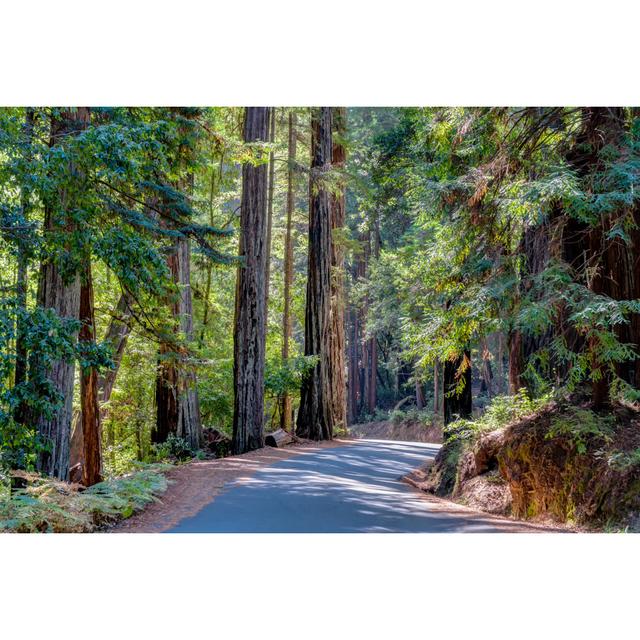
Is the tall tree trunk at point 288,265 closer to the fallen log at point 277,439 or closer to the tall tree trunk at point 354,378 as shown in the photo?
the fallen log at point 277,439

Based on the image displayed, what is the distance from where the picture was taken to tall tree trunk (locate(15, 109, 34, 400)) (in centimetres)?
554

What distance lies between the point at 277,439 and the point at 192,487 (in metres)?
6.09

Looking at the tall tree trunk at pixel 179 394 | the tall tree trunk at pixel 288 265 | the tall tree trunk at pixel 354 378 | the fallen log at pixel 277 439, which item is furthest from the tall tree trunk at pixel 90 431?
the tall tree trunk at pixel 354 378

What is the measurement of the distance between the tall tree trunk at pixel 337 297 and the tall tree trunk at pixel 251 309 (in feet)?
12.6

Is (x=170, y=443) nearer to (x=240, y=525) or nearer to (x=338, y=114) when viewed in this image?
(x=240, y=525)

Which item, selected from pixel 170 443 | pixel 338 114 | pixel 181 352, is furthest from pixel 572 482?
pixel 338 114

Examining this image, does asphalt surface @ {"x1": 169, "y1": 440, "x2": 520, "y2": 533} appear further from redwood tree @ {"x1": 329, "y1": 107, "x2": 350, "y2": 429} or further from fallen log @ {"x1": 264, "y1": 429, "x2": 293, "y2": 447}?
redwood tree @ {"x1": 329, "y1": 107, "x2": 350, "y2": 429}

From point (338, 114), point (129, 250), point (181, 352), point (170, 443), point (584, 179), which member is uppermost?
point (338, 114)

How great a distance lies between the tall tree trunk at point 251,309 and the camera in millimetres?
12867

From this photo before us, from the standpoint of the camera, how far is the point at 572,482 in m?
6.33

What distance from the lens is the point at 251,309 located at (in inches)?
512

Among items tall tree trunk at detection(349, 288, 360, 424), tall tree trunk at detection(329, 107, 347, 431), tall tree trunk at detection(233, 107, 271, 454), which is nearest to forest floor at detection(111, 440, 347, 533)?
tall tree trunk at detection(233, 107, 271, 454)

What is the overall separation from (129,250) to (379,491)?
3.96 meters

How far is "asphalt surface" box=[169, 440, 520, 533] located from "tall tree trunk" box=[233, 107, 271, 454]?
126 inches
